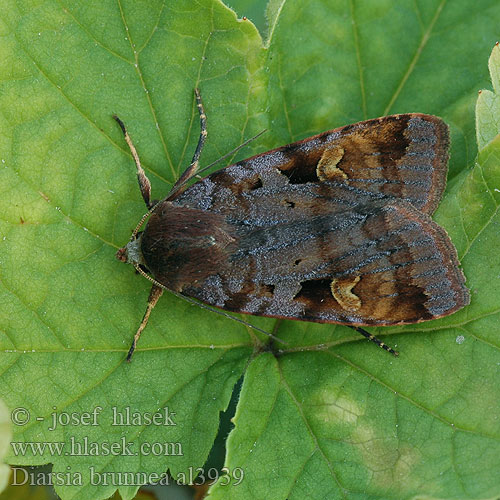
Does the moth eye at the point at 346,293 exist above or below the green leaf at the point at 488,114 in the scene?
below

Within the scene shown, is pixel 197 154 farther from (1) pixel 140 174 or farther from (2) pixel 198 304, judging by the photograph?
(2) pixel 198 304

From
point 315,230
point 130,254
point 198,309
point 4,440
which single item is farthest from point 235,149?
point 4,440

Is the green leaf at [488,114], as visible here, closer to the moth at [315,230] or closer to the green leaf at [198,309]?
the green leaf at [198,309]

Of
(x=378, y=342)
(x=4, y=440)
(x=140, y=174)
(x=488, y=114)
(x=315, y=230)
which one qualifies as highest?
(x=488, y=114)

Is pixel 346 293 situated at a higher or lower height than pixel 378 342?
higher

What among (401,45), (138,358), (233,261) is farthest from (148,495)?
(401,45)

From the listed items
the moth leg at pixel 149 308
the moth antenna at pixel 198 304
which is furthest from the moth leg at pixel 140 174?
the moth leg at pixel 149 308
